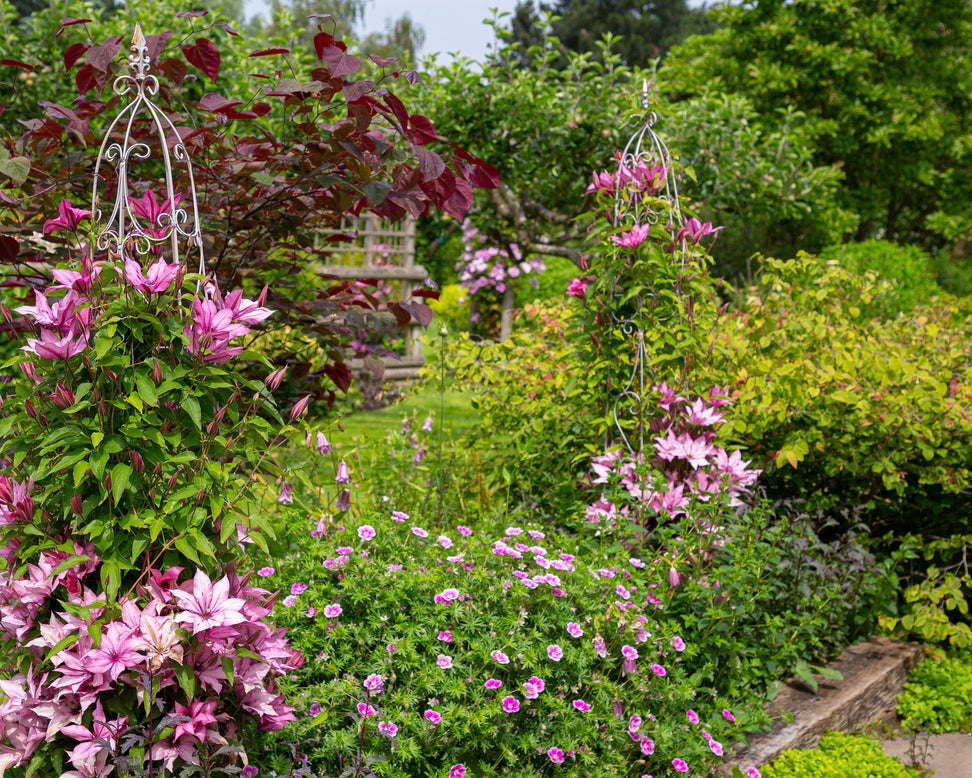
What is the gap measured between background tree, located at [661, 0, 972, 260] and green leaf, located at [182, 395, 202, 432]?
38.0 ft

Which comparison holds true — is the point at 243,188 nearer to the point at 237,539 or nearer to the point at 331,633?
the point at 237,539

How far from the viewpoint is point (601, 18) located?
27.7m

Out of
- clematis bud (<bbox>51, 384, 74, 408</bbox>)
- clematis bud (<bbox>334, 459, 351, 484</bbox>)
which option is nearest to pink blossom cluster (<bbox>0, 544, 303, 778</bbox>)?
clematis bud (<bbox>51, 384, 74, 408</bbox>)

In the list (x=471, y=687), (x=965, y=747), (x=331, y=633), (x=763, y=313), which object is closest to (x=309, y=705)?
(x=331, y=633)

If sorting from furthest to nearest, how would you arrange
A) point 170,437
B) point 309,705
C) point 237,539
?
point 309,705 < point 237,539 < point 170,437

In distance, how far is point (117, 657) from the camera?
1416 millimetres

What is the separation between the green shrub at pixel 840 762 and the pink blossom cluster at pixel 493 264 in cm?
794

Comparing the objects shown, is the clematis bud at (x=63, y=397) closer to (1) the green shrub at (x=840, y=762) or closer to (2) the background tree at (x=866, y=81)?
(1) the green shrub at (x=840, y=762)

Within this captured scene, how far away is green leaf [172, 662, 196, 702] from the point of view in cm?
142

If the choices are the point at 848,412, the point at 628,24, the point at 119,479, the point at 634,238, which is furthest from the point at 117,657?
the point at 628,24

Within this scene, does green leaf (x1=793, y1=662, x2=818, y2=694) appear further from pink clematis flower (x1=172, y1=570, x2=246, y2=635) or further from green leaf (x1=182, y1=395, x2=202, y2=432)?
green leaf (x1=182, y1=395, x2=202, y2=432)

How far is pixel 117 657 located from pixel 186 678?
128 mm

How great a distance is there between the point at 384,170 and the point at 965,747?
287 cm

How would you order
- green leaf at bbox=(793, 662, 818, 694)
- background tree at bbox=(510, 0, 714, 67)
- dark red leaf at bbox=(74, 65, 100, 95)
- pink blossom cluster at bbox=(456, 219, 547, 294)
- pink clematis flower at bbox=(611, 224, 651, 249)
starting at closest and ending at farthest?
dark red leaf at bbox=(74, 65, 100, 95) < green leaf at bbox=(793, 662, 818, 694) < pink clematis flower at bbox=(611, 224, 651, 249) < pink blossom cluster at bbox=(456, 219, 547, 294) < background tree at bbox=(510, 0, 714, 67)
